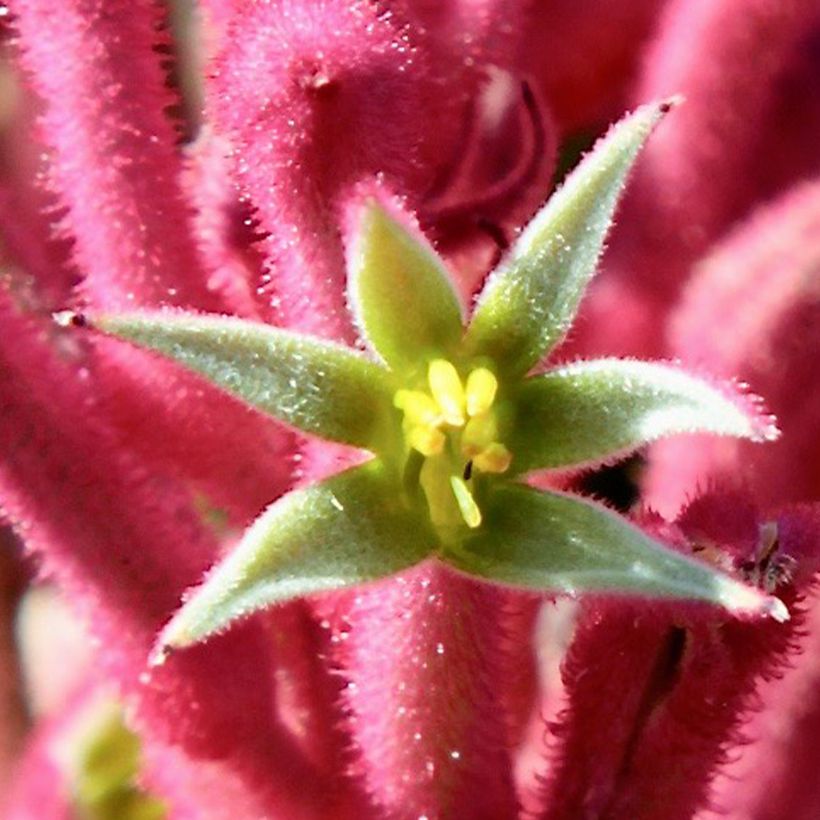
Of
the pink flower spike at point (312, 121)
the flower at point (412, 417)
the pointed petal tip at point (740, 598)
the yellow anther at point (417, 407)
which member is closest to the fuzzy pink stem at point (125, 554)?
the flower at point (412, 417)

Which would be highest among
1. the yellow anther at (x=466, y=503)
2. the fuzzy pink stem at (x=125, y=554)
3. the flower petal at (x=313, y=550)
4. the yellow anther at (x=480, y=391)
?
the yellow anther at (x=480, y=391)

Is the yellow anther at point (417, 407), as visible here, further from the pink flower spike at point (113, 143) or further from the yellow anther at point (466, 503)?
the pink flower spike at point (113, 143)

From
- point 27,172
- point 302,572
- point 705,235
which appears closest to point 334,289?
point 302,572

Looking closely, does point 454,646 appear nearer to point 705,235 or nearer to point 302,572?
point 302,572

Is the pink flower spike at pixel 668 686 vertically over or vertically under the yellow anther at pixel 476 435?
under

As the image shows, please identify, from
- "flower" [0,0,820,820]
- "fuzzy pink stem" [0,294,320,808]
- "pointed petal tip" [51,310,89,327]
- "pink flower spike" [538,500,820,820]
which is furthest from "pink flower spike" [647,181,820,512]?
"pointed petal tip" [51,310,89,327]

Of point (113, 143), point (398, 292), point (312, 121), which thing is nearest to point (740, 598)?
point (398, 292)

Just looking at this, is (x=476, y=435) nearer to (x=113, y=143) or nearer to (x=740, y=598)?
(x=740, y=598)
